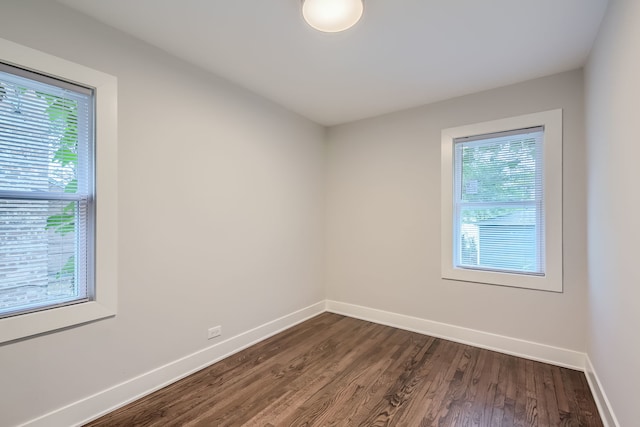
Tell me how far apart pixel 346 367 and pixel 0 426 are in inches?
84.6

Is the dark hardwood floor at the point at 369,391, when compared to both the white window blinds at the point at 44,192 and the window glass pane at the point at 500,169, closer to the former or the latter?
the white window blinds at the point at 44,192

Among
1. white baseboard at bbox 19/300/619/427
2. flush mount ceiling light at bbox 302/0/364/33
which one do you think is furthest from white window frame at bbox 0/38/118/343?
flush mount ceiling light at bbox 302/0/364/33

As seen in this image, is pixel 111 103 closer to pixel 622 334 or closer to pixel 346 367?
pixel 346 367

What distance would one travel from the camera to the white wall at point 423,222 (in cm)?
246

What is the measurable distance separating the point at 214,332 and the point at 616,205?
2.99 metres

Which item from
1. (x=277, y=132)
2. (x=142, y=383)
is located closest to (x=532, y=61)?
(x=277, y=132)

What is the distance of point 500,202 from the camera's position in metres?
2.82

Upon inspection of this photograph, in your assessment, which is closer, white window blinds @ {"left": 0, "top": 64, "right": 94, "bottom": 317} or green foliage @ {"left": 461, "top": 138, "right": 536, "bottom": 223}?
white window blinds @ {"left": 0, "top": 64, "right": 94, "bottom": 317}

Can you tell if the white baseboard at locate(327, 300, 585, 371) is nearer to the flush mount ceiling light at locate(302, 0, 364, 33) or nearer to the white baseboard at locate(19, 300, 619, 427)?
the white baseboard at locate(19, 300, 619, 427)

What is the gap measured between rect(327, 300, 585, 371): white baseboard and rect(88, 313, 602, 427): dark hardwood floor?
9 centimetres

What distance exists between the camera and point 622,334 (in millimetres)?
1542

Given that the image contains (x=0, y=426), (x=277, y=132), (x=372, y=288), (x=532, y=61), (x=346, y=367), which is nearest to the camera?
(x=0, y=426)

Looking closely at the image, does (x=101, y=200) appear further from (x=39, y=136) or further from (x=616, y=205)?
(x=616, y=205)

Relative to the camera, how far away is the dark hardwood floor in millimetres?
1834
